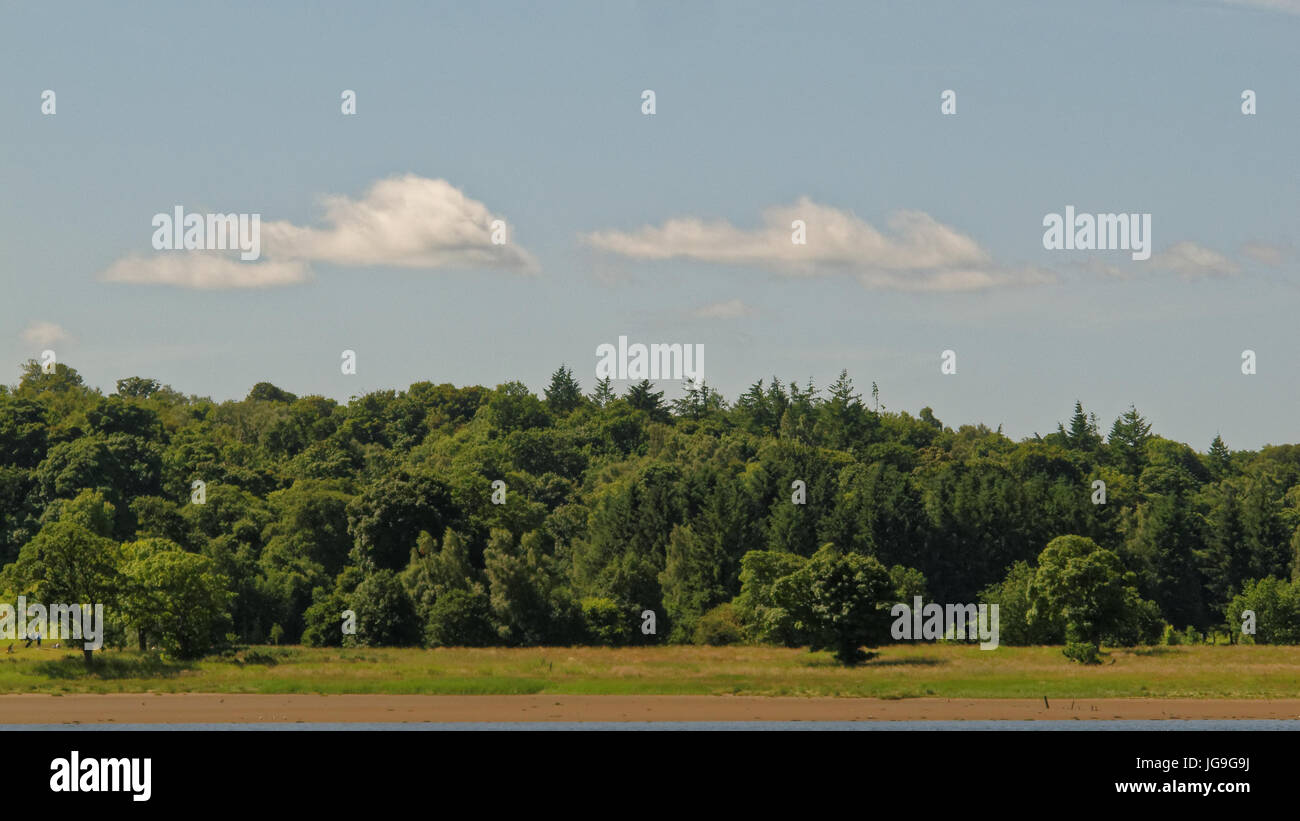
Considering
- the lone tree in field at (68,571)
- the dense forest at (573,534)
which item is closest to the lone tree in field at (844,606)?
the dense forest at (573,534)

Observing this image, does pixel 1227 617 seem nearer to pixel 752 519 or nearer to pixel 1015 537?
pixel 1015 537

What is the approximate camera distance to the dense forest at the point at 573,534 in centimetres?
8125

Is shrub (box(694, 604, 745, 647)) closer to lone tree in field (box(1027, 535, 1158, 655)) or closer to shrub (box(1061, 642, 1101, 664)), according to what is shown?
lone tree in field (box(1027, 535, 1158, 655))

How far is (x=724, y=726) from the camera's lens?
57062mm

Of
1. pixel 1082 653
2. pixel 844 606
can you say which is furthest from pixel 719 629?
pixel 1082 653

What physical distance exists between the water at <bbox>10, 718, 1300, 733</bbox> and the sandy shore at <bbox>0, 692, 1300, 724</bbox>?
37.0 inches

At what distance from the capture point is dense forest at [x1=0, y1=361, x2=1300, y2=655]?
267 ft

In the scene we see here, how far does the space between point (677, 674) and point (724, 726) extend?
14.7 m

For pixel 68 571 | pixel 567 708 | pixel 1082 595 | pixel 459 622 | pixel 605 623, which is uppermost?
pixel 68 571

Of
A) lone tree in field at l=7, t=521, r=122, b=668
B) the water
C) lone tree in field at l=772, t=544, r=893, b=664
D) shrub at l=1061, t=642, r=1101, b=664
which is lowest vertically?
the water

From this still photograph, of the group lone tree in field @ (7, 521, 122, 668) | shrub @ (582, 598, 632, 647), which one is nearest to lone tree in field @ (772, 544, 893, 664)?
shrub @ (582, 598, 632, 647)

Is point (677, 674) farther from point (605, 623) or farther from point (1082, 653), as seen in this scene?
point (605, 623)

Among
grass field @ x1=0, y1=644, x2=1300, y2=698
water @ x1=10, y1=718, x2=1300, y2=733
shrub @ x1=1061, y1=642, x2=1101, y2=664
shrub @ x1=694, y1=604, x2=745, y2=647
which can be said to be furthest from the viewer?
shrub @ x1=694, y1=604, x2=745, y2=647
